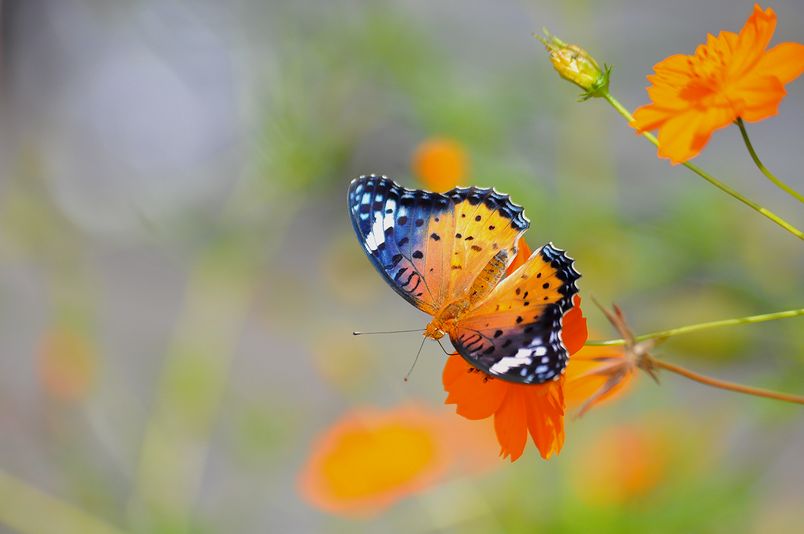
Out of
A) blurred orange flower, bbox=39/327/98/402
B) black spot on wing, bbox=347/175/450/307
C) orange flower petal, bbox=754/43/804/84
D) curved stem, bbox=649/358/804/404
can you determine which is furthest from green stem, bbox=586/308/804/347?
blurred orange flower, bbox=39/327/98/402

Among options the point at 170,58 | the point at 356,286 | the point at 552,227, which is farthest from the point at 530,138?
the point at 170,58

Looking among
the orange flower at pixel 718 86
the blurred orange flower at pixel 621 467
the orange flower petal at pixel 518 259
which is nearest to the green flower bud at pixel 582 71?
the orange flower at pixel 718 86

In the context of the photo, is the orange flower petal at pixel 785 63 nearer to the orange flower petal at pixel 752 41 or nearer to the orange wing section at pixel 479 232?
the orange flower petal at pixel 752 41

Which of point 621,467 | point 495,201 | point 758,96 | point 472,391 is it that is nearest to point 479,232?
point 495,201

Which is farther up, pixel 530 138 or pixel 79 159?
pixel 79 159

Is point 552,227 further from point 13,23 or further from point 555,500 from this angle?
point 13,23
